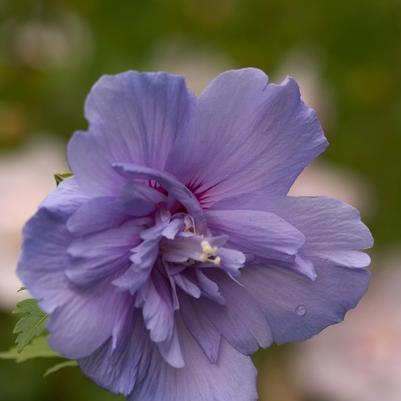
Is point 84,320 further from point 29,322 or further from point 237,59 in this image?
point 237,59

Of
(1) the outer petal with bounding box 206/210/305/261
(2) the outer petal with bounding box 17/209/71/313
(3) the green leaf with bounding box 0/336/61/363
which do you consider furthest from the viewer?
(3) the green leaf with bounding box 0/336/61/363

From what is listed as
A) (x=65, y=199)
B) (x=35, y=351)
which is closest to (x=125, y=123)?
(x=65, y=199)

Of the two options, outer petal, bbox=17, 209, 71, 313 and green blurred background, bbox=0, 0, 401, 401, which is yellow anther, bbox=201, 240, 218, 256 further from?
green blurred background, bbox=0, 0, 401, 401

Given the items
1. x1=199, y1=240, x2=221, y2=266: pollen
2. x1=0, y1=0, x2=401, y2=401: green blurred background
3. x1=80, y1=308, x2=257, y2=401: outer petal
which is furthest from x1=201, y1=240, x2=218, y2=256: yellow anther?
x1=0, y1=0, x2=401, y2=401: green blurred background

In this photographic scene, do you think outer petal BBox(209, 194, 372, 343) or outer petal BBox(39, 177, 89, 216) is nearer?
outer petal BBox(39, 177, 89, 216)

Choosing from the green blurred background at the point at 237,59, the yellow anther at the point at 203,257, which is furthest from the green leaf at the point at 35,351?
the green blurred background at the point at 237,59

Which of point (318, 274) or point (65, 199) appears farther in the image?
point (318, 274)

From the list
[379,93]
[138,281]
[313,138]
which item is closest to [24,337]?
[138,281]

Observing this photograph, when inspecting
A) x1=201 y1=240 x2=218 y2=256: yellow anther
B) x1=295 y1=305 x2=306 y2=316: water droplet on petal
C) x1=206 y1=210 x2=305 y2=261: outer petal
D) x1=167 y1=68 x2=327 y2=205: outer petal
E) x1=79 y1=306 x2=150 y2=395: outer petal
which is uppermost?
x1=167 y1=68 x2=327 y2=205: outer petal
